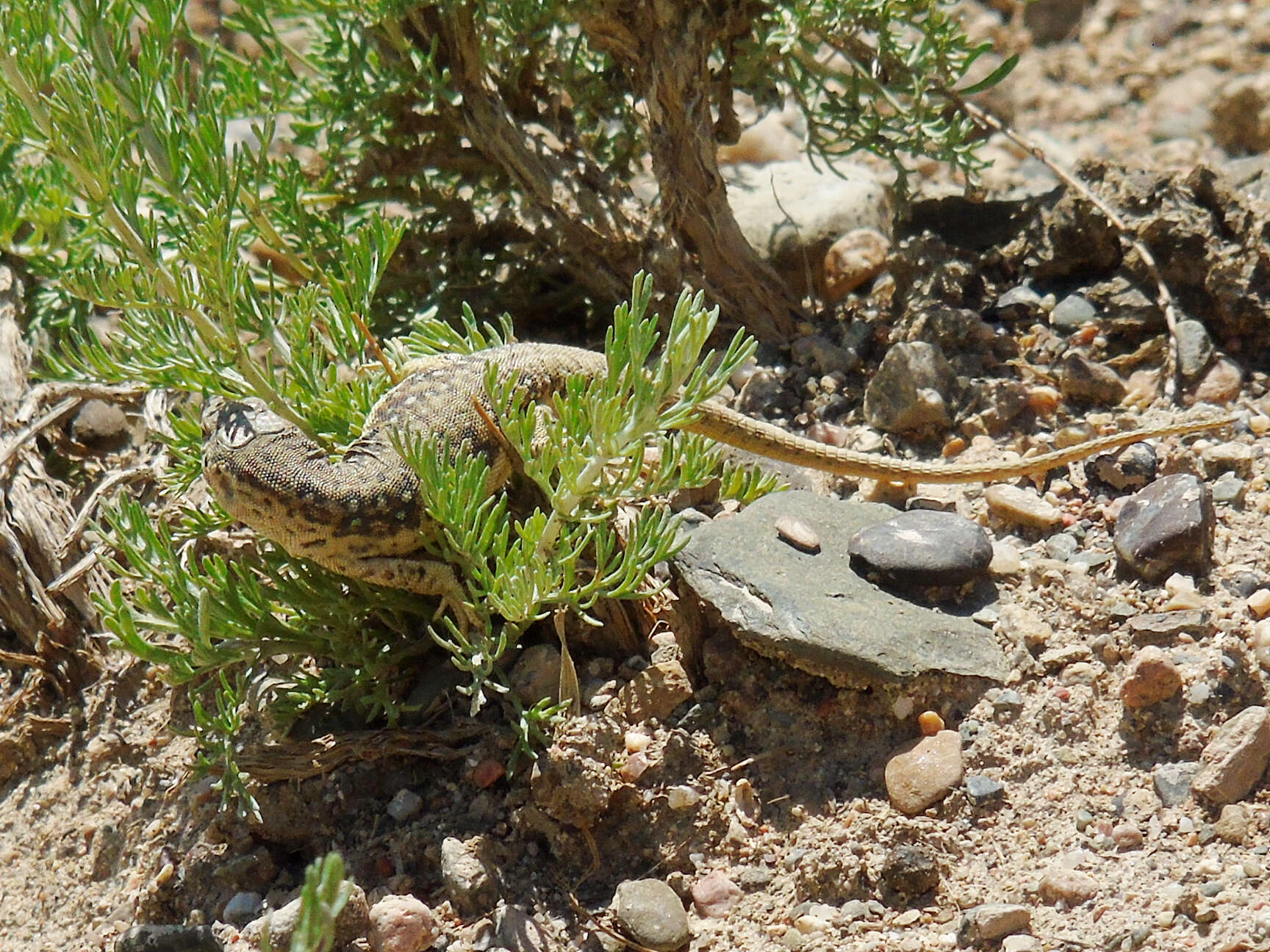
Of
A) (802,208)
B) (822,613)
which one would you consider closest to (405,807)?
(822,613)

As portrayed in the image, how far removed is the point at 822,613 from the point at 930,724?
407mm

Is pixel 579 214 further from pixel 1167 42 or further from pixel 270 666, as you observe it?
pixel 1167 42

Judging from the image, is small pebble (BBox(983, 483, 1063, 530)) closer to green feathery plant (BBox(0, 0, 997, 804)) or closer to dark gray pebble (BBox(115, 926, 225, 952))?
green feathery plant (BBox(0, 0, 997, 804))

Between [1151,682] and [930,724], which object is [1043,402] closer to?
[1151,682]

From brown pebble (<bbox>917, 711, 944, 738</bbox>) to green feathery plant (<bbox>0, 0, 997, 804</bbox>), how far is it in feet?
2.55

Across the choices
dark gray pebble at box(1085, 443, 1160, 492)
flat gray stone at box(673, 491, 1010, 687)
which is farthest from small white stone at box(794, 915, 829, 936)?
dark gray pebble at box(1085, 443, 1160, 492)

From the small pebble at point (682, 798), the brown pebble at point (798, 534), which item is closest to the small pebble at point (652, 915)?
the small pebble at point (682, 798)

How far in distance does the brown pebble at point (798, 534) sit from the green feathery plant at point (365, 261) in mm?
271

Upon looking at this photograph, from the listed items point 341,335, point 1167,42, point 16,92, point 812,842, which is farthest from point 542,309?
point 1167,42

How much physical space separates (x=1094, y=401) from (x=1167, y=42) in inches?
162

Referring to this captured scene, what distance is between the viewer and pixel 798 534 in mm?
3701

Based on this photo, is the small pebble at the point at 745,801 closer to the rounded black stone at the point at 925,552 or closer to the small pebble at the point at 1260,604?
the rounded black stone at the point at 925,552

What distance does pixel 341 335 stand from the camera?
12.1 feet

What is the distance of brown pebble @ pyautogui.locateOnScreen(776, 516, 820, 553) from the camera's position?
145 inches
